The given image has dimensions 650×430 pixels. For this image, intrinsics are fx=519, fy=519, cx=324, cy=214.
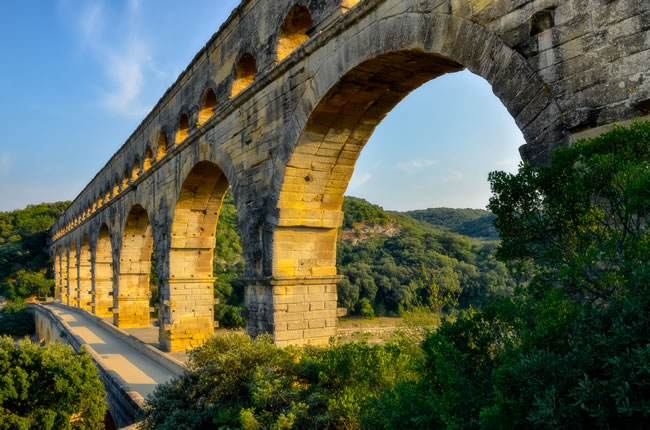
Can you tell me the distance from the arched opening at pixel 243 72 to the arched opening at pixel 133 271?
28.5ft

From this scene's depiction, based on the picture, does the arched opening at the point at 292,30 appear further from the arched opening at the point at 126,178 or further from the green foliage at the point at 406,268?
the green foliage at the point at 406,268

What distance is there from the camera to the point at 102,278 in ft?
73.1

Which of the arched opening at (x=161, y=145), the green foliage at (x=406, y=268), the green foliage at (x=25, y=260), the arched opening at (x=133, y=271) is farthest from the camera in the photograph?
the green foliage at (x=25, y=260)

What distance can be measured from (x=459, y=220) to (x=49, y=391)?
49446 millimetres

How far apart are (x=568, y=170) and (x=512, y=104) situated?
5.25 feet

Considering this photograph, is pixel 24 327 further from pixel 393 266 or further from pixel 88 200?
pixel 393 266

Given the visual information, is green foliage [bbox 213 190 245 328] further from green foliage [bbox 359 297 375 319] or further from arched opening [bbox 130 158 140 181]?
arched opening [bbox 130 158 140 181]

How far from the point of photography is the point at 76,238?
2759cm

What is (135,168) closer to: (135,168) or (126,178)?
(135,168)

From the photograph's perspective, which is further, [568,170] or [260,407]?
[260,407]

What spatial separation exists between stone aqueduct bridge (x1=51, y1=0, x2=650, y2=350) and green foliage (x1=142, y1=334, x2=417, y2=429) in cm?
119

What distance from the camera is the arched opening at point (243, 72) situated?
933 centimetres

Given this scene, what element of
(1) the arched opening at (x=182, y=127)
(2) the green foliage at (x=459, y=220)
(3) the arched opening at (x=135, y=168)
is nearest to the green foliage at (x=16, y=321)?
(3) the arched opening at (x=135, y=168)

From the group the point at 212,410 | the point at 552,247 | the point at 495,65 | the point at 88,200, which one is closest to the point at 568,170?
the point at 552,247
